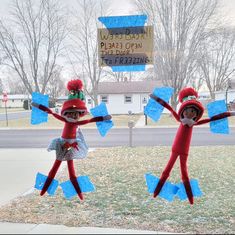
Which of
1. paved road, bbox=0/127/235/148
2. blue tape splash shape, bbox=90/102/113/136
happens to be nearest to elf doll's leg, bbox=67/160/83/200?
blue tape splash shape, bbox=90/102/113/136

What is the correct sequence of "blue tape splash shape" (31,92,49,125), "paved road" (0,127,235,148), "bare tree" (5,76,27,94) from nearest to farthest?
"blue tape splash shape" (31,92,49,125), "bare tree" (5,76,27,94), "paved road" (0,127,235,148)

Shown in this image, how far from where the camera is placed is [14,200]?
5.16 m

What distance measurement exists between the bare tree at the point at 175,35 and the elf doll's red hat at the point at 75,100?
126cm

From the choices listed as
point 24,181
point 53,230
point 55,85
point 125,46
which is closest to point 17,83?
point 24,181

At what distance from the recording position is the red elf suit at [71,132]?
2217 millimetres

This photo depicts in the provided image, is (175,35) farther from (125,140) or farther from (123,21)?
(125,140)

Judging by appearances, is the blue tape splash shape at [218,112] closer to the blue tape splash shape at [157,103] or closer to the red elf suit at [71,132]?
the blue tape splash shape at [157,103]

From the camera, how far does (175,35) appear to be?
152 inches

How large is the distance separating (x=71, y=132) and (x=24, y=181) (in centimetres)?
464

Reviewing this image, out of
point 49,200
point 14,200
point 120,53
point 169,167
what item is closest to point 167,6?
point 120,53

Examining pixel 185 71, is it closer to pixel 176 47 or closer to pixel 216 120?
pixel 176 47

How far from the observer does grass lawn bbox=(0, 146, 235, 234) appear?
3980mm

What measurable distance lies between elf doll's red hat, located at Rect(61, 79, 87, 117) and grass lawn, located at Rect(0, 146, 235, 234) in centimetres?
224

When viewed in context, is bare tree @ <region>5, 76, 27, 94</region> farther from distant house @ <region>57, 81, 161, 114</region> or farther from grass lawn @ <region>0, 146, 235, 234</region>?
distant house @ <region>57, 81, 161, 114</region>
